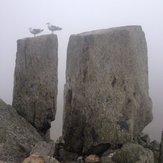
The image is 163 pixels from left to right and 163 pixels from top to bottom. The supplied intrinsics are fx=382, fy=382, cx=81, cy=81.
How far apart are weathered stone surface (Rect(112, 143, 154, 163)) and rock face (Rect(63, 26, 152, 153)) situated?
56cm

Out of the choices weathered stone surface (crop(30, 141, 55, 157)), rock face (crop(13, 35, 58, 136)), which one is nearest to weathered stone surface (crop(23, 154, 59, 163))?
weathered stone surface (crop(30, 141, 55, 157))

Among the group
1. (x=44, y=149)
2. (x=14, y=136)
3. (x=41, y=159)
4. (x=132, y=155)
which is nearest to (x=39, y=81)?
(x=14, y=136)

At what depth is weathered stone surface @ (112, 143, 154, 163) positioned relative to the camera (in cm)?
584

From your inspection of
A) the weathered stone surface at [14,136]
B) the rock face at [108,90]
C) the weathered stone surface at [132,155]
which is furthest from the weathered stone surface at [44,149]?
the weathered stone surface at [132,155]

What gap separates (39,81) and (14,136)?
58.5 inches

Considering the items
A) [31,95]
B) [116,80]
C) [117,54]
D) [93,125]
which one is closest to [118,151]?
[93,125]

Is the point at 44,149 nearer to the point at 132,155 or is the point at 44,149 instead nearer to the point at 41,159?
the point at 41,159

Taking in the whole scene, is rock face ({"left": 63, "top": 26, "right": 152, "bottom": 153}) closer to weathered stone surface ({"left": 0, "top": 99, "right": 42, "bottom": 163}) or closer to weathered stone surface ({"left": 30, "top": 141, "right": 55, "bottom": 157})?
weathered stone surface ({"left": 30, "top": 141, "right": 55, "bottom": 157})

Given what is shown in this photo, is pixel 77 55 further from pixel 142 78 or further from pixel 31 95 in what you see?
pixel 31 95

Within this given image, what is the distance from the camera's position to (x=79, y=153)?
691cm

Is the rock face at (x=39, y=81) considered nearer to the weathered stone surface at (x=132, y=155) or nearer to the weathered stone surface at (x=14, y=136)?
the weathered stone surface at (x=14, y=136)

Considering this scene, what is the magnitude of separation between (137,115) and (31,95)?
2730 mm

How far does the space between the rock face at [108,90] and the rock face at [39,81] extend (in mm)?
1352

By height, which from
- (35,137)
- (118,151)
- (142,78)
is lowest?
(35,137)
